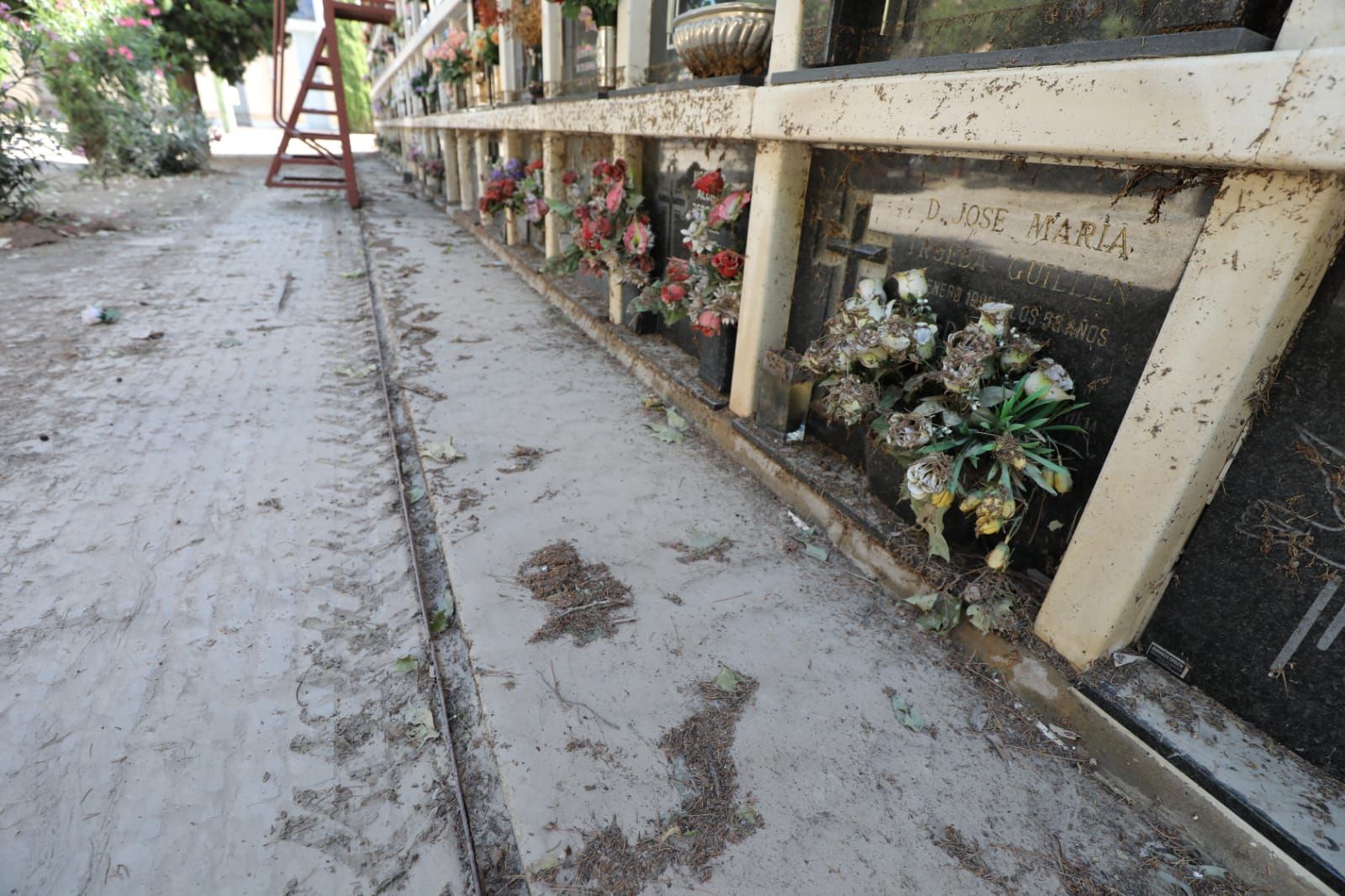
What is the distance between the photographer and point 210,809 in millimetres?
1590

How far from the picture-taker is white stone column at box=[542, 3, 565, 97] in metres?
6.20

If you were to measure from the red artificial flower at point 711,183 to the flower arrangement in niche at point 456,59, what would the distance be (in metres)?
7.92

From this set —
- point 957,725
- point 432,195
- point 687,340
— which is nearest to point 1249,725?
point 957,725

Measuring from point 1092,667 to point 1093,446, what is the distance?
67cm

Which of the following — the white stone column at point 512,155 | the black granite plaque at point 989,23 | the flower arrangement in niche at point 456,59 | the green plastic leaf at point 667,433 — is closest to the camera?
the black granite plaque at point 989,23

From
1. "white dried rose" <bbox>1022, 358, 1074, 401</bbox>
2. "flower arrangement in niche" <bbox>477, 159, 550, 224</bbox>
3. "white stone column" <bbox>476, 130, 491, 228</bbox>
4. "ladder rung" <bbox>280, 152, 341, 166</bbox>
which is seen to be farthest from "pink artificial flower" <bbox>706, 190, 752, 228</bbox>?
"ladder rung" <bbox>280, 152, 341, 166</bbox>

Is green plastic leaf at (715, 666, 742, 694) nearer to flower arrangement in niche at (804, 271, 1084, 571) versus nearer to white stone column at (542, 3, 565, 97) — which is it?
flower arrangement in niche at (804, 271, 1084, 571)

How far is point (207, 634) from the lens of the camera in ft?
6.93

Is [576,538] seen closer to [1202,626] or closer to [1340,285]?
[1202,626]

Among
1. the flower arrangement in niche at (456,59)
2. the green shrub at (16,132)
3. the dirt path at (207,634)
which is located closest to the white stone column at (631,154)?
the dirt path at (207,634)

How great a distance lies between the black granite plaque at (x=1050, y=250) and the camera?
1.79 metres

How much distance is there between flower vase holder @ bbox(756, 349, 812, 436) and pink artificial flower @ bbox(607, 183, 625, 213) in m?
2.05

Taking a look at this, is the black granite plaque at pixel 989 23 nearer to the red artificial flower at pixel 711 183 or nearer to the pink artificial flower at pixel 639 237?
the red artificial flower at pixel 711 183

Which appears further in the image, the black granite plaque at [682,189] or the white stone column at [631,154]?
the white stone column at [631,154]
